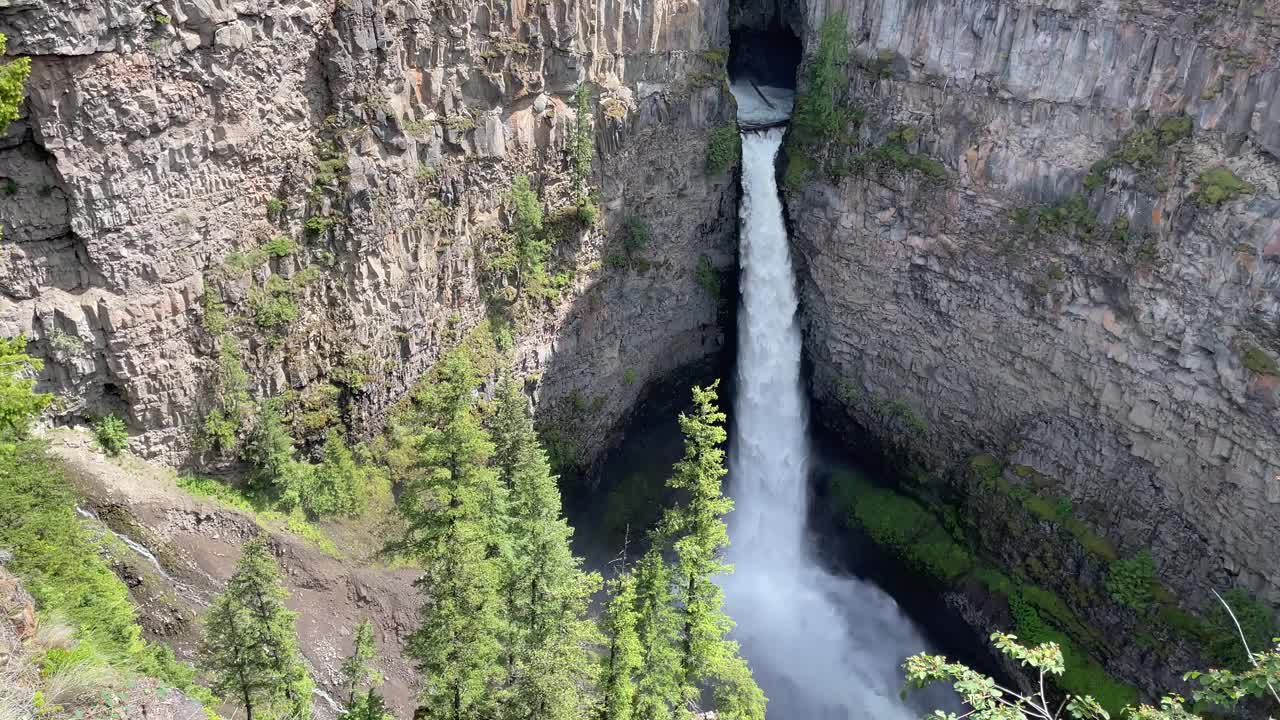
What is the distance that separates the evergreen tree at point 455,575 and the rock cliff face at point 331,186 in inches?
322

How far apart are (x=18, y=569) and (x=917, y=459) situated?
30.0 metres

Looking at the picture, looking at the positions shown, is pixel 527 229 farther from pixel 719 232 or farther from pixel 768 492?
pixel 768 492

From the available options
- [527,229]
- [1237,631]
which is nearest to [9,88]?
[527,229]

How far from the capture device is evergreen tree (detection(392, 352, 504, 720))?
20844mm

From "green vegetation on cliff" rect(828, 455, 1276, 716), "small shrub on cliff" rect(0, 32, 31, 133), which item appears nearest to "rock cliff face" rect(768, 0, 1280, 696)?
"green vegetation on cliff" rect(828, 455, 1276, 716)

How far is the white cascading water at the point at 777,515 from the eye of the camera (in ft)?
112

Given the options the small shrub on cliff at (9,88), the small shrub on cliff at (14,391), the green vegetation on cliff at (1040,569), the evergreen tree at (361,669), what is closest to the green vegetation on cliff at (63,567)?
the small shrub on cliff at (14,391)

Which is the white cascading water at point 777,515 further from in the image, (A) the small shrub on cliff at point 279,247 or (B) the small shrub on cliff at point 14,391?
(B) the small shrub on cliff at point 14,391

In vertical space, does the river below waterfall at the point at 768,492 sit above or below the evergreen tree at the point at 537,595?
below

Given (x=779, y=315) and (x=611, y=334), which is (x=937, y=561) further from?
(x=611, y=334)

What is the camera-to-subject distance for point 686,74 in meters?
36.3

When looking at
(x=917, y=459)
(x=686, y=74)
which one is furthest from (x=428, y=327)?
(x=917, y=459)

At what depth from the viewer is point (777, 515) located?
129ft

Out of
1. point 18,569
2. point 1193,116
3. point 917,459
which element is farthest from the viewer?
point 917,459
